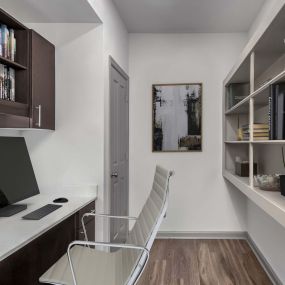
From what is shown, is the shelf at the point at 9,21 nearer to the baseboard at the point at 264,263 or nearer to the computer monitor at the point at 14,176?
the computer monitor at the point at 14,176

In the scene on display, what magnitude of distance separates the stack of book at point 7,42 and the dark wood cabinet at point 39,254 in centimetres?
131

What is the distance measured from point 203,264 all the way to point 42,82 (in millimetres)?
2471

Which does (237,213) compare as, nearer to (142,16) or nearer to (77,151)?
(77,151)

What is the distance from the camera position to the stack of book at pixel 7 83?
2.28 meters

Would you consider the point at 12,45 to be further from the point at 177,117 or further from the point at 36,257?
the point at 177,117

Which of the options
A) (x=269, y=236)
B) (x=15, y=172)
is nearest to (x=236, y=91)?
(x=269, y=236)

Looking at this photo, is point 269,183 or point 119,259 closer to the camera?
point 119,259

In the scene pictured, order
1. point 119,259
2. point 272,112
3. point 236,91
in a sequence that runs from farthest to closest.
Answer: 1. point 236,91
2. point 119,259
3. point 272,112

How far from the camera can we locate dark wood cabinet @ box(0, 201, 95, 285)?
1.88 m

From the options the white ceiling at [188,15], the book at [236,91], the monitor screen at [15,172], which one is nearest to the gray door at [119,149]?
the white ceiling at [188,15]

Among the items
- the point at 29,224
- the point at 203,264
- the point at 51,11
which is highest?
the point at 51,11

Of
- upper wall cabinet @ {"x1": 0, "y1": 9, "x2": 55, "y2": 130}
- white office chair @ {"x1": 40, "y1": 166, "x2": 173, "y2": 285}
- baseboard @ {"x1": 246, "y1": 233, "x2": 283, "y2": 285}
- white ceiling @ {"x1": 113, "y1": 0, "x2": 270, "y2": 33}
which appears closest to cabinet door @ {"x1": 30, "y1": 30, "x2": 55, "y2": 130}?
upper wall cabinet @ {"x1": 0, "y1": 9, "x2": 55, "y2": 130}

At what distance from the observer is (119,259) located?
2078 mm

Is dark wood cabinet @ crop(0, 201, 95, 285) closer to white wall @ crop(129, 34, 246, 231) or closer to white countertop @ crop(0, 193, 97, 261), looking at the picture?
white countertop @ crop(0, 193, 97, 261)
